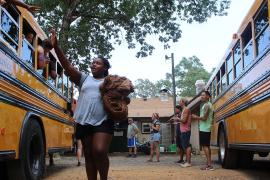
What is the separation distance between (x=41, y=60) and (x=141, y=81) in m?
91.8

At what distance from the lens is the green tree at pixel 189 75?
240ft

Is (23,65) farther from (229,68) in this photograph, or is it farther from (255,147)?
(229,68)

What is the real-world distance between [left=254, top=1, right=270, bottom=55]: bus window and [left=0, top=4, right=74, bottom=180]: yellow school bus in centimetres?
357

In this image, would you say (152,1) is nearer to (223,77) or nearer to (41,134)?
(223,77)

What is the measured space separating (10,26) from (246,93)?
4221mm

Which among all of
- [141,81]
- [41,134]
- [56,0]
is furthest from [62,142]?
[141,81]

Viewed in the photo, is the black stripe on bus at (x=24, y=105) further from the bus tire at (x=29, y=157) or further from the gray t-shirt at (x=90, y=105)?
the gray t-shirt at (x=90, y=105)

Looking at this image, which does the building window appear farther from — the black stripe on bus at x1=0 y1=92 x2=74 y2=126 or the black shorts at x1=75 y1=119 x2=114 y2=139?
the black shorts at x1=75 y1=119 x2=114 y2=139

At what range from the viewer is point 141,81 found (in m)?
99.9

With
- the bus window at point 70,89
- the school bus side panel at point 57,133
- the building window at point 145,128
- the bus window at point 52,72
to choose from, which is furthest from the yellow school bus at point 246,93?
the building window at point 145,128

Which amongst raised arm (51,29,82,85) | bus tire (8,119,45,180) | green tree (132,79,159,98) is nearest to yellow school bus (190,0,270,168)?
raised arm (51,29,82,85)

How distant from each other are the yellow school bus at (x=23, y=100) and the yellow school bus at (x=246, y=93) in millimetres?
3459

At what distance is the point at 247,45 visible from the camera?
8492 mm

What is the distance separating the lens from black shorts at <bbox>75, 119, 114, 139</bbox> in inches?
203
